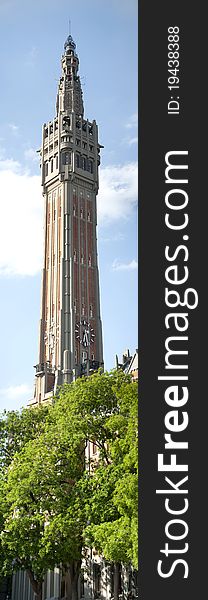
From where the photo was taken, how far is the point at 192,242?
15.4 meters

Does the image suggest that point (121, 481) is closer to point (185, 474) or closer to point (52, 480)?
point (52, 480)

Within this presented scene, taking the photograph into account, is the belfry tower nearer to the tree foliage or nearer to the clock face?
the clock face

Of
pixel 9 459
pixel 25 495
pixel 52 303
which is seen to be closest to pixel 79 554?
pixel 25 495

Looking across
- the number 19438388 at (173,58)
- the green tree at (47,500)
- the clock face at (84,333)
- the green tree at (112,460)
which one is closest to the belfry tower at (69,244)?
the clock face at (84,333)

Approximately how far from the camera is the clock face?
3642 inches

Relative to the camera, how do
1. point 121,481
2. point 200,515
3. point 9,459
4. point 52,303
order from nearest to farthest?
point 200,515, point 121,481, point 9,459, point 52,303

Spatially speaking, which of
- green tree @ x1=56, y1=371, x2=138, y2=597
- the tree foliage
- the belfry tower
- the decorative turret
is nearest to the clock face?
the belfry tower

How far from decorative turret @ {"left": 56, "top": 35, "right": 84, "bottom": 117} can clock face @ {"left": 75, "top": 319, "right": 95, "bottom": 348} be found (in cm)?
3120

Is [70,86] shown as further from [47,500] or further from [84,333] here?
[47,500]

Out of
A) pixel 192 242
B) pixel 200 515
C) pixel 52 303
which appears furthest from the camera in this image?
pixel 52 303

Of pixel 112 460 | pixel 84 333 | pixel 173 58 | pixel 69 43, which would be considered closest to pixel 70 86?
pixel 69 43

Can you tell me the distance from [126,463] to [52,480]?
9.21m

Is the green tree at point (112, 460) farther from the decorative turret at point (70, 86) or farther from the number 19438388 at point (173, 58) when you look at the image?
the decorative turret at point (70, 86)

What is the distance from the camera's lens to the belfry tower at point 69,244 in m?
91.5
